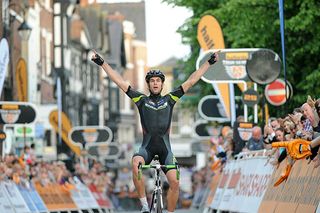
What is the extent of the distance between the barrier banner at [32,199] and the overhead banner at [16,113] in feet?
4.86

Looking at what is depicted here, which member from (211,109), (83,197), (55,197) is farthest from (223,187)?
(83,197)

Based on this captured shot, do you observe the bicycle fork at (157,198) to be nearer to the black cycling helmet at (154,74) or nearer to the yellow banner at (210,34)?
the black cycling helmet at (154,74)

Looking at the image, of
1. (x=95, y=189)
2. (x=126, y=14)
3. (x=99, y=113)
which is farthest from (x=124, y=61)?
(x=95, y=189)

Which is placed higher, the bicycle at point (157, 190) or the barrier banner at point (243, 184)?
the bicycle at point (157, 190)

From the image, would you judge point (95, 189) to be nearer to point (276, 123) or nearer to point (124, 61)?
point (276, 123)

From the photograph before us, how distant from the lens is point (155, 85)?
14422 millimetres

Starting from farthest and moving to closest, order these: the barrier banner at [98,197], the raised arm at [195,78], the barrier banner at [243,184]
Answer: the barrier banner at [98,197]
the barrier banner at [243,184]
the raised arm at [195,78]

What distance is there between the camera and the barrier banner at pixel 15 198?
85.7 ft

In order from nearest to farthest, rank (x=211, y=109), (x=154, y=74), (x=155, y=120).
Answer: (x=154, y=74)
(x=155, y=120)
(x=211, y=109)

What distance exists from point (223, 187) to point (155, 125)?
12.5m

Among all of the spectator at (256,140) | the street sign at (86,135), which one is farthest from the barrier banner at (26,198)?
the street sign at (86,135)

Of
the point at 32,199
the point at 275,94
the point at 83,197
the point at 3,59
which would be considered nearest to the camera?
the point at 3,59

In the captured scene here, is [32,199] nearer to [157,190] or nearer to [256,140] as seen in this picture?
[256,140]

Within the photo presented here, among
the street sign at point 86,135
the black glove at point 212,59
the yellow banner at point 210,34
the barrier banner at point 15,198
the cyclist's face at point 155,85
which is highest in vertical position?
the yellow banner at point 210,34
